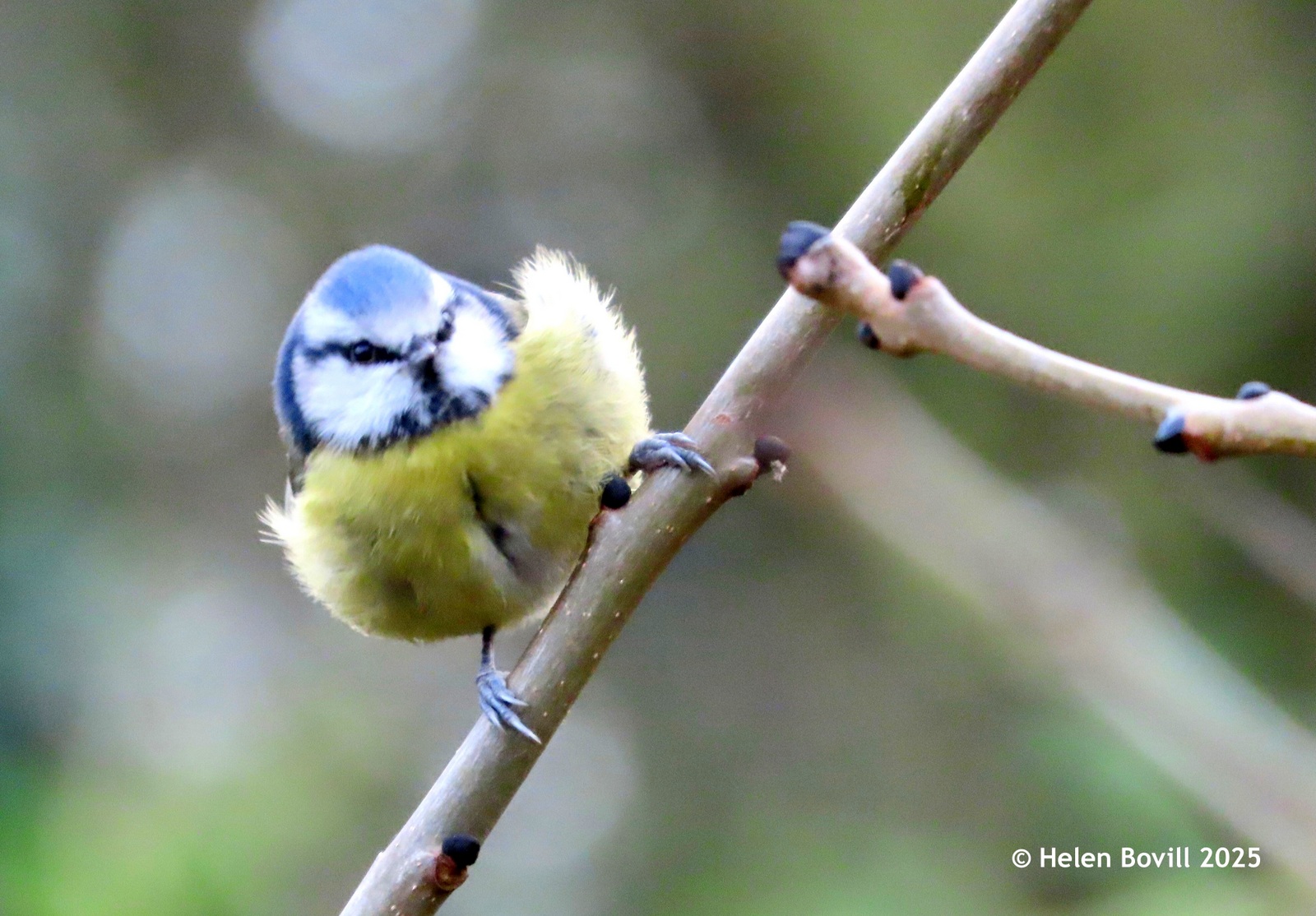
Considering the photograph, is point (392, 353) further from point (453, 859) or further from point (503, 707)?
point (453, 859)

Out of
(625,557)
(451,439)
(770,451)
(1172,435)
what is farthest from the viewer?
(451,439)

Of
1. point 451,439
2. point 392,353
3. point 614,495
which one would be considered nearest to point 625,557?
point 614,495

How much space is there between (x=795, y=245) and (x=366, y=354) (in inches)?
52.4

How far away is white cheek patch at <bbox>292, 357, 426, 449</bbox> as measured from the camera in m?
1.91

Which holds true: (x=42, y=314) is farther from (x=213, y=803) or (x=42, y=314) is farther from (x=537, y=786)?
(x=537, y=786)

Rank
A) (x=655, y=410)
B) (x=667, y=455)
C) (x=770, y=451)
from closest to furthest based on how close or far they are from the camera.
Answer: (x=770, y=451), (x=667, y=455), (x=655, y=410)

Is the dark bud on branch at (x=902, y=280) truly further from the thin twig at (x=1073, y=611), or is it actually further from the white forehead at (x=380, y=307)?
the white forehead at (x=380, y=307)

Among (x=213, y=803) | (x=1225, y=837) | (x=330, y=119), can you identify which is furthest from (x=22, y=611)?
(x=1225, y=837)

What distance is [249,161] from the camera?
4527 millimetres

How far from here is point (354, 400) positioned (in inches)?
77.2

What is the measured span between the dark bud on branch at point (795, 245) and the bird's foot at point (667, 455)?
704 millimetres

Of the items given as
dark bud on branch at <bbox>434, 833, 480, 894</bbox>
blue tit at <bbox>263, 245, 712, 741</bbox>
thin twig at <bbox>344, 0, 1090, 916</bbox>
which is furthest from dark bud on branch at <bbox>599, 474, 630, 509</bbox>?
dark bud on branch at <bbox>434, 833, 480, 894</bbox>

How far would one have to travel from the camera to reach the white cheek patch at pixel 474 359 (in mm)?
1886

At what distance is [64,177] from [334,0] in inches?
42.3
